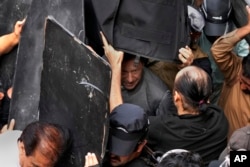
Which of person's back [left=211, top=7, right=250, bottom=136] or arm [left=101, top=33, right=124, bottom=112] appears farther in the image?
person's back [left=211, top=7, right=250, bottom=136]

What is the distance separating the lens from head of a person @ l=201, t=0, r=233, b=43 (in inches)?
167

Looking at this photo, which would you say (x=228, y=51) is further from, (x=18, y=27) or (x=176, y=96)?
(x=18, y=27)

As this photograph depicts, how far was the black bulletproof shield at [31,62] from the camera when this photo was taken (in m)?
3.56

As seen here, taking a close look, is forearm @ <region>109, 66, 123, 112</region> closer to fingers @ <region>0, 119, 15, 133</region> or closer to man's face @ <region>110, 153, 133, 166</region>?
man's face @ <region>110, 153, 133, 166</region>

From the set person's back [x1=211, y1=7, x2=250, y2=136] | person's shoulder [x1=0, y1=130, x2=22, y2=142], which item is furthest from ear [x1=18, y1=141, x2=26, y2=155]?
person's back [x1=211, y1=7, x2=250, y2=136]

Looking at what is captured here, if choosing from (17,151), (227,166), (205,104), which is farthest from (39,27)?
(227,166)

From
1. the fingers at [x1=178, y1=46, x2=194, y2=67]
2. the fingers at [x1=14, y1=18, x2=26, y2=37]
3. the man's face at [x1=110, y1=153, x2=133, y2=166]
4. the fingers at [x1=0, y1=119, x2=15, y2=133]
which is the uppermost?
the fingers at [x1=14, y1=18, x2=26, y2=37]

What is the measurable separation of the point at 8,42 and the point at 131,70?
2.52 ft

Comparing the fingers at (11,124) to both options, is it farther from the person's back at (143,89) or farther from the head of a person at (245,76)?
the head of a person at (245,76)

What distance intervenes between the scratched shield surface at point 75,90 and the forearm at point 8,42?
0.51m

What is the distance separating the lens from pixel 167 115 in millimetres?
3361

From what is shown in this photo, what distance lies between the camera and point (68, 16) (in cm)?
348

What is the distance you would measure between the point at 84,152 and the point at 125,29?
32.5 inches

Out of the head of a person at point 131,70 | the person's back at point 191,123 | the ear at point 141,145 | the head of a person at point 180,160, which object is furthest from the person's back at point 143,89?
the head of a person at point 180,160
